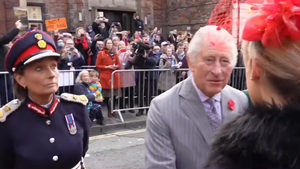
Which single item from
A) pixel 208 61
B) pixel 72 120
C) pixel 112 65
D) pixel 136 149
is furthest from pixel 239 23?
pixel 112 65

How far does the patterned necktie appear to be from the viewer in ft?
6.81

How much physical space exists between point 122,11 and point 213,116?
16.6 meters

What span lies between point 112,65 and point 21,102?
254 inches

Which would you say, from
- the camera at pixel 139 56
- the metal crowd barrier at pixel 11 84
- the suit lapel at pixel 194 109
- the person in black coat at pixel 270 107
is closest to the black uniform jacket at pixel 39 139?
the suit lapel at pixel 194 109

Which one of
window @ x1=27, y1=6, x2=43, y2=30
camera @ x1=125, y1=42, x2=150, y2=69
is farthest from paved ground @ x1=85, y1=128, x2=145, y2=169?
window @ x1=27, y1=6, x2=43, y2=30

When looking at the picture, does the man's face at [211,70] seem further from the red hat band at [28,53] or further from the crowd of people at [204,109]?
the red hat band at [28,53]

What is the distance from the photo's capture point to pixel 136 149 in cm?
665

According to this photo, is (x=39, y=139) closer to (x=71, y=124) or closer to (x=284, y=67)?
(x=71, y=124)

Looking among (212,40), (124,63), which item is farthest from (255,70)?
(124,63)

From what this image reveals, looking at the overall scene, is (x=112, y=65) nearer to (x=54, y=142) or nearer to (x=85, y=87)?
(x=85, y=87)

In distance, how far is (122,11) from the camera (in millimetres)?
18219

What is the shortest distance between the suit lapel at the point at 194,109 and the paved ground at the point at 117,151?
12.2 ft

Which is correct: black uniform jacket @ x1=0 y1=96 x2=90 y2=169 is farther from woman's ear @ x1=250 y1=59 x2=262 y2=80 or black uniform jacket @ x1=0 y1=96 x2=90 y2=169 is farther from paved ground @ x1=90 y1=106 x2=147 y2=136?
paved ground @ x1=90 y1=106 x2=147 y2=136

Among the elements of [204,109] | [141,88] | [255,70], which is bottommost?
[141,88]
